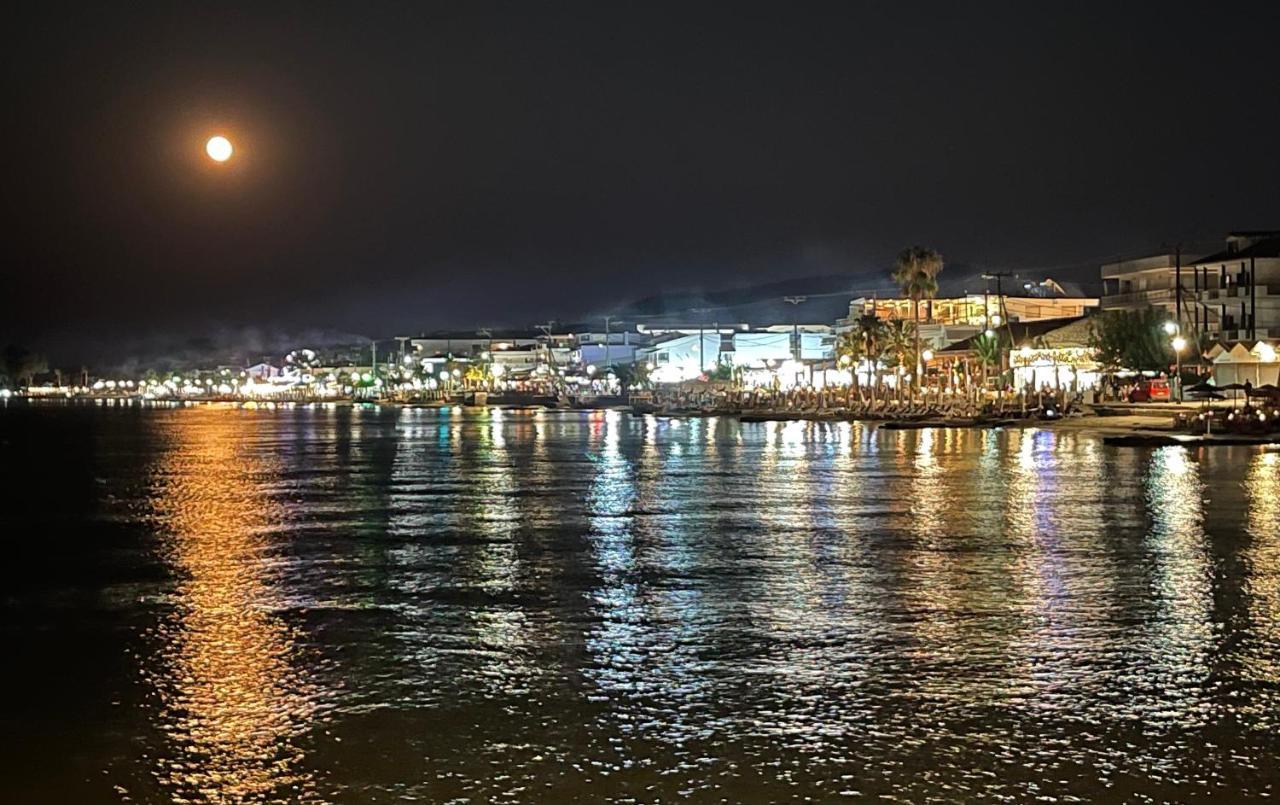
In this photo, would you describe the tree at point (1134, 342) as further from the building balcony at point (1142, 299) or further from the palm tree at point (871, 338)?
the palm tree at point (871, 338)

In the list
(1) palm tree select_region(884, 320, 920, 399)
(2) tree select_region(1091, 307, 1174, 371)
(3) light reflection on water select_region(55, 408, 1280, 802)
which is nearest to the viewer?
(3) light reflection on water select_region(55, 408, 1280, 802)

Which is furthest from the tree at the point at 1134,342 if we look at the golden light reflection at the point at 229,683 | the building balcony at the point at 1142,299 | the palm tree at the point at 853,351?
the golden light reflection at the point at 229,683

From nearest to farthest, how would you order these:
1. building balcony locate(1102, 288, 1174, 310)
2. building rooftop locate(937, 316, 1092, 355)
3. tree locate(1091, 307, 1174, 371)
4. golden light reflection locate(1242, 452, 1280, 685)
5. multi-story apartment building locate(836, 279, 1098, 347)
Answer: golden light reflection locate(1242, 452, 1280, 685) < tree locate(1091, 307, 1174, 371) < building rooftop locate(937, 316, 1092, 355) < building balcony locate(1102, 288, 1174, 310) < multi-story apartment building locate(836, 279, 1098, 347)

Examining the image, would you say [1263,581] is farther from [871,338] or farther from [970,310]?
[970,310]

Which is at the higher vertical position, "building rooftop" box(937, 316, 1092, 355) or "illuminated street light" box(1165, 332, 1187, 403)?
"building rooftop" box(937, 316, 1092, 355)

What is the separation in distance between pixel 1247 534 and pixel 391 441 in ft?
146

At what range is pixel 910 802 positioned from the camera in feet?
23.3

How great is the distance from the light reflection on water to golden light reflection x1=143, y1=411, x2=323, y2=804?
3cm

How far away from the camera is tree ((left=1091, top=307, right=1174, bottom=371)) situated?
66.2 meters

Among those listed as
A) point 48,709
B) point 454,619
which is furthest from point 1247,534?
point 48,709

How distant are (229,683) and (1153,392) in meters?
58.4

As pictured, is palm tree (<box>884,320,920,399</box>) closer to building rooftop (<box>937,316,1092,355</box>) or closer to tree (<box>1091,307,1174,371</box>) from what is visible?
building rooftop (<box>937,316,1092,355</box>)

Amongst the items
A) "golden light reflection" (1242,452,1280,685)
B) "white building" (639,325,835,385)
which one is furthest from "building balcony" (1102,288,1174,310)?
"white building" (639,325,835,385)

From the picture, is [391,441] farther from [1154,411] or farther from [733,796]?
[733,796]
